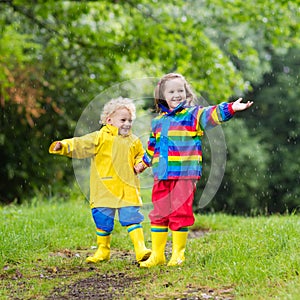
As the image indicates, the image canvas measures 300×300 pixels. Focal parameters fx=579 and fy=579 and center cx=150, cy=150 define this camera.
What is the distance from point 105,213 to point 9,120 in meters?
7.99

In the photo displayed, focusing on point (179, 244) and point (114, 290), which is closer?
point (114, 290)

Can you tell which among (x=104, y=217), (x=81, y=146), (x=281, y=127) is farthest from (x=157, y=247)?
(x=281, y=127)

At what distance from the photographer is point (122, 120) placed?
535 cm

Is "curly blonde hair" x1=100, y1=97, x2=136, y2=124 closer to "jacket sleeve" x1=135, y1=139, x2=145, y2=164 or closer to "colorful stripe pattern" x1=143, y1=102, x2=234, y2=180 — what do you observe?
"jacket sleeve" x1=135, y1=139, x2=145, y2=164

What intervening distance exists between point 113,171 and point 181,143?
77 centimetres

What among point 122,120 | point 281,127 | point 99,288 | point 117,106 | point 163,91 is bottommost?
point 99,288

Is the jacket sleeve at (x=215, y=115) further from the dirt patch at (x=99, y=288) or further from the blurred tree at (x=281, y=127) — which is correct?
the blurred tree at (x=281, y=127)

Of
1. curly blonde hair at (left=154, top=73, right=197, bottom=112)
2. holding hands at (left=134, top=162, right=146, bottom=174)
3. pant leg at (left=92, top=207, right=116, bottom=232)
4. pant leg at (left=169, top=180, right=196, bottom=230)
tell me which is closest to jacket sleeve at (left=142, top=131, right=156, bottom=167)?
holding hands at (left=134, top=162, right=146, bottom=174)

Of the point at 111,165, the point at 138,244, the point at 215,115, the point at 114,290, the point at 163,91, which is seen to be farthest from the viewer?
the point at 111,165

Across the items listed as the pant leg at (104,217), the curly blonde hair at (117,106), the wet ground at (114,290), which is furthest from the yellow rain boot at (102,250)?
the curly blonde hair at (117,106)

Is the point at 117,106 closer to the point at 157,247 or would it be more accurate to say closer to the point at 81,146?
the point at 81,146

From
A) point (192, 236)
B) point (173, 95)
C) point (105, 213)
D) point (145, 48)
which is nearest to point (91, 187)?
point (105, 213)

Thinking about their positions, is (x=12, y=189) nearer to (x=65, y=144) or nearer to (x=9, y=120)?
(x=9, y=120)

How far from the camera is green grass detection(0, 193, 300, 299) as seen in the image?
12.8ft
